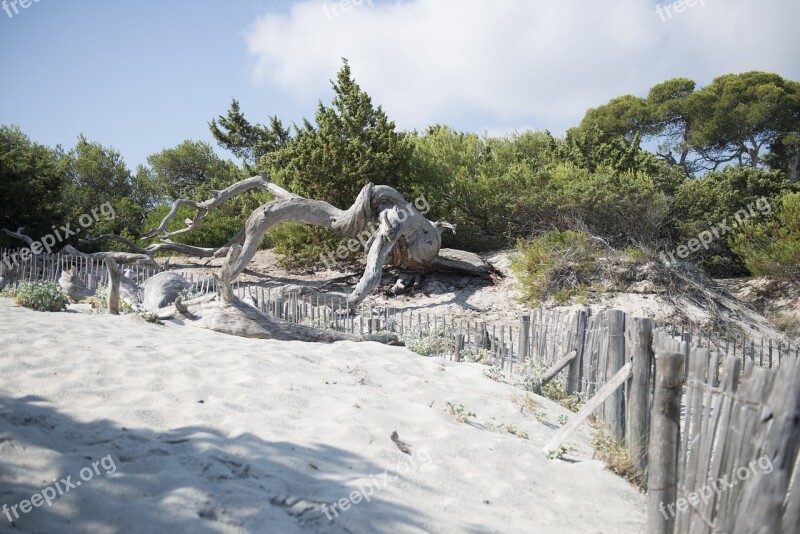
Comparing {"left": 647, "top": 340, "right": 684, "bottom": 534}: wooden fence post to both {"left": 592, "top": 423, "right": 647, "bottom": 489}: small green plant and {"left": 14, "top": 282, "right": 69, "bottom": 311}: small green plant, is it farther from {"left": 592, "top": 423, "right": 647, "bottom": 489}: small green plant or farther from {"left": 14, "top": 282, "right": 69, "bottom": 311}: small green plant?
{"left": 14, "top": 282, "right": 69, "bottom": 311}: small green plant

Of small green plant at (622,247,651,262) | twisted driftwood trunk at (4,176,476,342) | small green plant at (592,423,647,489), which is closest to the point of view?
small green plant at (592,423,647,489)

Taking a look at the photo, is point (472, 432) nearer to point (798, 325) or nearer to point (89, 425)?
point (89, 425)

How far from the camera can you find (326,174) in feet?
46.3

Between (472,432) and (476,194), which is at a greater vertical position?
(476,194)

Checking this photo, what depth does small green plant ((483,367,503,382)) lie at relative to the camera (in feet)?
18.7

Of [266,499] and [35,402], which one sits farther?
[35,402]

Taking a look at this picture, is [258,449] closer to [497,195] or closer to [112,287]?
[112,287]

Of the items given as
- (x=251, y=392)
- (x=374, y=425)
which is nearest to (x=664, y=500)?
(x=374, y=425)

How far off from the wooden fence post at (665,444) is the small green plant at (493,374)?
2787mm

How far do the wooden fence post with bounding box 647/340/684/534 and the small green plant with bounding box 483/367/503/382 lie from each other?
279 cm

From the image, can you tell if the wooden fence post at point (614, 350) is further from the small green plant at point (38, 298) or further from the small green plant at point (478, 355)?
the small green plant at point (38, 298)

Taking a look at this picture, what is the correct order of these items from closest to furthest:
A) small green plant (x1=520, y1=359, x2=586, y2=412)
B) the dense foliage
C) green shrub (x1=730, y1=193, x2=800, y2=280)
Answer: small green plant (x1=520, y1=359, x2=586, y2=412) → green shrub (x1=730, y1=193, x2=800, y2=280) → the dense foliage

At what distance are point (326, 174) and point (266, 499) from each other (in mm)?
12319

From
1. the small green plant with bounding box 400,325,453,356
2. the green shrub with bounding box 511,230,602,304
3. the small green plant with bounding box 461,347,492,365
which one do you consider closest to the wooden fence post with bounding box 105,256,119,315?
the small green plant with bounding box 400,325,453,356
